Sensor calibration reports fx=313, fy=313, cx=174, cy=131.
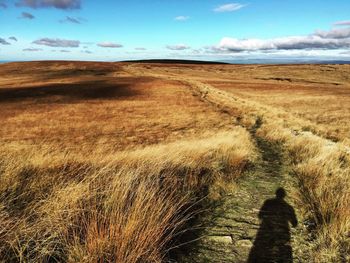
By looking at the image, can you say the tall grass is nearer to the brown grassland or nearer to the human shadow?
the brown grassland

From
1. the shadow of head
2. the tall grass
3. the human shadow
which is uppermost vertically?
the tall grass

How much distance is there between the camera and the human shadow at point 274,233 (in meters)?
4.14

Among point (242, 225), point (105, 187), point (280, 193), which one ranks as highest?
point (105, 187)

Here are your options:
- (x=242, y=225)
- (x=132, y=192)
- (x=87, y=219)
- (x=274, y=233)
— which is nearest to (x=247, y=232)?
(x=242, y=225)

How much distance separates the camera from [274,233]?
4.70m

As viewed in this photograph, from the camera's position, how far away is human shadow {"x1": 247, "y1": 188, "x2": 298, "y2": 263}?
163 inches

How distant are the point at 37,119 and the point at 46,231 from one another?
2669 centimetres

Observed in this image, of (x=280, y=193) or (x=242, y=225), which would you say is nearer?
(x=242, y=225)

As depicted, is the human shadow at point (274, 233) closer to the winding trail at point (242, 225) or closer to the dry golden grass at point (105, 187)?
the winding trail at point (242, 225)

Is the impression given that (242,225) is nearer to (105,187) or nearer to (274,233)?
(274,233)

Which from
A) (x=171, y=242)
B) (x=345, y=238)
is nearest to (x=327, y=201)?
(x=345, y=238)

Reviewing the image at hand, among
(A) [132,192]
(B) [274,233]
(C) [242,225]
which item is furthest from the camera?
(C) [242,225]

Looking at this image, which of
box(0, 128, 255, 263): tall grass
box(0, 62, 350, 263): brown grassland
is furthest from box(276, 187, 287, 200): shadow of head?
box(0, 128, 255, 263): tall grass

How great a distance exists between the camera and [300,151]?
1009cm
